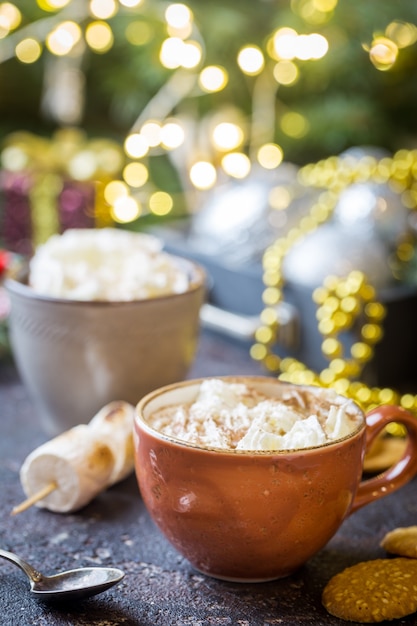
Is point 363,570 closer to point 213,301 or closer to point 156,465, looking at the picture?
point 156,465

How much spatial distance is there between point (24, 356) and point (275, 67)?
3.76 feet

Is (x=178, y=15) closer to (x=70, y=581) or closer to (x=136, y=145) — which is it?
(x=136, y=145)

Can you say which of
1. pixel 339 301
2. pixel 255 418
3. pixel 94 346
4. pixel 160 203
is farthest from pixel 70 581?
pixel 160 203

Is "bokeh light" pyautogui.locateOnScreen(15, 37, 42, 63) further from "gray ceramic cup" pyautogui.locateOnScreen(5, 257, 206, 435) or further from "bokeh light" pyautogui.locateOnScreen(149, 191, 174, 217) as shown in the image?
"gray ceramic cup" pyautogui.locateOnScreen(5, 257, 206, 435)

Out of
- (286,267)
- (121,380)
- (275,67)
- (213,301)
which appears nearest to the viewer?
(121,380)

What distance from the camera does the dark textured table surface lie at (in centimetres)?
60

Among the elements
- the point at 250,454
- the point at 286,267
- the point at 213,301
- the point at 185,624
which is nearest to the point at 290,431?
the point at 250,454

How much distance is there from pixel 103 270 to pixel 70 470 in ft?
0.79

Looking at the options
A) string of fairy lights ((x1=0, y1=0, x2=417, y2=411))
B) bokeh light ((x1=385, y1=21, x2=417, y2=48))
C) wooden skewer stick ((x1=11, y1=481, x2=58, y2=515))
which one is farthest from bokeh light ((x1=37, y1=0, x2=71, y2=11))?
wooden skewer stick ((x1=11, y1=481, x2=58, y2=515))

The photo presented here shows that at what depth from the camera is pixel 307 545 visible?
0.62 metres

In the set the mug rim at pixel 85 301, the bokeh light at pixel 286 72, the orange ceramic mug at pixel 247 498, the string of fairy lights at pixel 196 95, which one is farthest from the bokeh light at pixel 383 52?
the orange ceramic mug at pixel 247 498

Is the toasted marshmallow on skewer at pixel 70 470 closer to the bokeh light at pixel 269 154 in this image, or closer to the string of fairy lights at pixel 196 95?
the string of fairy lights at pixel 196 95

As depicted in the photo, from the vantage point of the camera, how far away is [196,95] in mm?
1828

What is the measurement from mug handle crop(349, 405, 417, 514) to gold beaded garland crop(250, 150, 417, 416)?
8.6 inches
